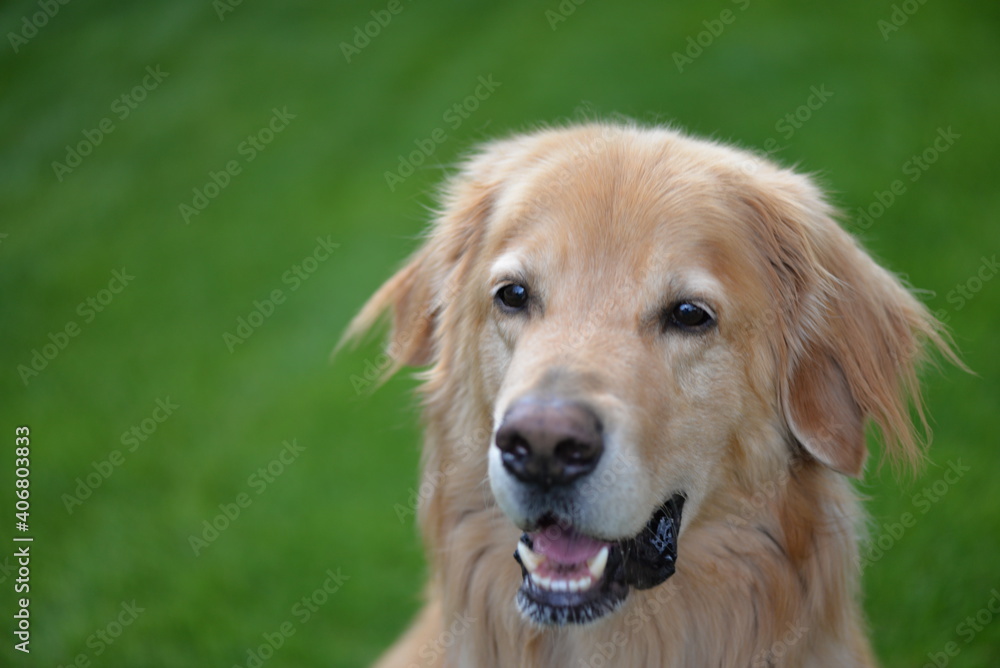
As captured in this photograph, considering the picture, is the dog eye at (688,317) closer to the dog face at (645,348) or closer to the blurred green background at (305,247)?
the dog face at (645,348)

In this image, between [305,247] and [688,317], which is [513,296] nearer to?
[688,317]

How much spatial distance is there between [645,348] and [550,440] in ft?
1.77

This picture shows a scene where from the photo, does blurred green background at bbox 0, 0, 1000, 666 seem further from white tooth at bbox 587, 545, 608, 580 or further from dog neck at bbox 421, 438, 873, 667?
white tooth at bbox 587, 545, 608, 580

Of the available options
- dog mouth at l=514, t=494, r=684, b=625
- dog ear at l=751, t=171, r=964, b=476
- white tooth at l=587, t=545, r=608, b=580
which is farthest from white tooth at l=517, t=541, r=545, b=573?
dog ear at l=751, t=171, r=964, b=476

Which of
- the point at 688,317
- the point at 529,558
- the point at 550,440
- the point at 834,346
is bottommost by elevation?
the point at 529,558

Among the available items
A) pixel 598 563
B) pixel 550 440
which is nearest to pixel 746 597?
pixel 598 563

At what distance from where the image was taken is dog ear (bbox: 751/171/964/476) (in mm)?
2922

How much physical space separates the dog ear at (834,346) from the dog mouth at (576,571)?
73 cm

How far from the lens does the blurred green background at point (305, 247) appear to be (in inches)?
203

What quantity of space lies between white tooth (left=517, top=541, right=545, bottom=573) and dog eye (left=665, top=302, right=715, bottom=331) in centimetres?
86

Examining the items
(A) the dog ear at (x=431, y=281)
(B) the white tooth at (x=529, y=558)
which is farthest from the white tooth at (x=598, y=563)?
(A) the dog ear at (x=431, y=281)

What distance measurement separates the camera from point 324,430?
6711 millimetres

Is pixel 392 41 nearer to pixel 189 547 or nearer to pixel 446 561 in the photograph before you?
pixel 189 547

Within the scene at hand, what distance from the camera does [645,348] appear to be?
2.66 meters
